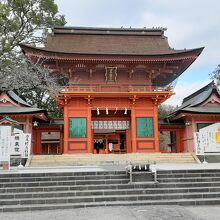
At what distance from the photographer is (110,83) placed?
23.8 metres

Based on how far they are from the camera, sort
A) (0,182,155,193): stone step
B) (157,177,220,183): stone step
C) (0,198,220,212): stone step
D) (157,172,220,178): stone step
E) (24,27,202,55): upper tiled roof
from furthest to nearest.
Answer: (24,27,202,55): upper tiled roof
(157,172,220,178): stone step
(157,177,220,183): stone step
(0,182,155,193): stone step
(0,198,220,212): stone step

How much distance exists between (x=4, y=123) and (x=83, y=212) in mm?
11820

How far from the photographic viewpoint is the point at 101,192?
998 centimetres

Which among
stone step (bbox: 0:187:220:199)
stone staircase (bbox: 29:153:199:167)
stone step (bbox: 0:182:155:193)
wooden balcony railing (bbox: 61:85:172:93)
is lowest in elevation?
stone step (bbox: 0:187:220:199)

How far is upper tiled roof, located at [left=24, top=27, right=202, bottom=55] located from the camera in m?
24.0

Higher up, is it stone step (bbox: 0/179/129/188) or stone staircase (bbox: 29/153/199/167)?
stone staircase (bbox: 29/153/199/167)

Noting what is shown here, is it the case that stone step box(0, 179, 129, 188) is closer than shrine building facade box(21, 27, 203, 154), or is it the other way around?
stone step box(0, 179, 129, 188)

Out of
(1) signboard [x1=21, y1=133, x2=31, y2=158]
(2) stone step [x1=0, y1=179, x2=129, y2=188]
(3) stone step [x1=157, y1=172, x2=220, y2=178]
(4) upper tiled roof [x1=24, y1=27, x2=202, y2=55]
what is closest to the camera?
(2) stone step [x1=0, y1=179, x2=129, y2=188]

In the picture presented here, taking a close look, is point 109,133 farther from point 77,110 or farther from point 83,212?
point 83,212

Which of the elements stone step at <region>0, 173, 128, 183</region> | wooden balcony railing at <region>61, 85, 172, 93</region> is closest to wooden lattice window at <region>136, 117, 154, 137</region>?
wooden balcony railing at <region>61, 85, 172, 93</region>

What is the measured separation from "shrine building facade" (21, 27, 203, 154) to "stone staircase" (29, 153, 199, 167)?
207 centimetres

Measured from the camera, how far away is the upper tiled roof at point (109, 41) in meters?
24.0

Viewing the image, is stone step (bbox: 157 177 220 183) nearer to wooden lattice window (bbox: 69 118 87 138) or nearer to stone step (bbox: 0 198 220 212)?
stone step (bbox: 0 198 220 212)

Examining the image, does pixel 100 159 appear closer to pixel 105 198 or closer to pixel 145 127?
pixel 145 127
